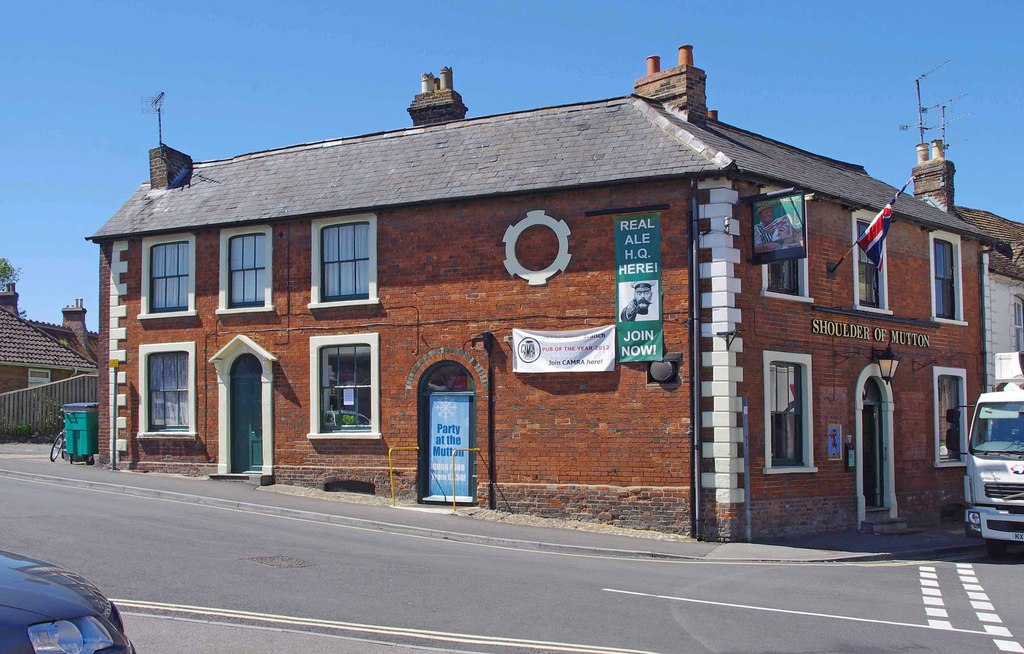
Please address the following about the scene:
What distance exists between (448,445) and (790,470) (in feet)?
21.6

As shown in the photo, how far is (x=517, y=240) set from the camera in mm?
19578

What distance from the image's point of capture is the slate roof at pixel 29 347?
35.4 m

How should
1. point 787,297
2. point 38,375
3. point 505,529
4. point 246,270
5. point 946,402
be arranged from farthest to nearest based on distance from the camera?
point 38,375 → point 946,402 → point 246,270 → point 787,297 → point 505,529

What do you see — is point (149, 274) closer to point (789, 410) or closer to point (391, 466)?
point (391, 466)

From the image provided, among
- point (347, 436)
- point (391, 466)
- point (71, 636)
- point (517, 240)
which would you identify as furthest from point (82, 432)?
point (71, 636)

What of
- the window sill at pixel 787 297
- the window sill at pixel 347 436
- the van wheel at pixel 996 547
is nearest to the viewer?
the van wheel at pixel 996 547

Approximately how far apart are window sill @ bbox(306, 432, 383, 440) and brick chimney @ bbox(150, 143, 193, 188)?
26.0 ft

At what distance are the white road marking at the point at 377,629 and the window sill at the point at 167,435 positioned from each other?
42.2 feet

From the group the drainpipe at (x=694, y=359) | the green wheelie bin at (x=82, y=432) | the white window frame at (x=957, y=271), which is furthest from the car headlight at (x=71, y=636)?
the white window frame at (x=957, y=271)

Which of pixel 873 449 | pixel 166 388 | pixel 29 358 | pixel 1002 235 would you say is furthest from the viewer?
pixel 29 358

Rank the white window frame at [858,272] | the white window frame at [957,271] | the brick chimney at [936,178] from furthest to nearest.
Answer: the brick chimney at [936,178]
the white window frame at [957,271]
the white window frame at [858,272]

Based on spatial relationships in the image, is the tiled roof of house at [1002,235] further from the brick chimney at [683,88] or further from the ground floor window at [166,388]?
the ground floor window at [166,388]

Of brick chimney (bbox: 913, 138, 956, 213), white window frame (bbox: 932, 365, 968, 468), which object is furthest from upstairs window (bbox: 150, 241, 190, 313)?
brick chimney (bbox: 913, 138, 956, 213)

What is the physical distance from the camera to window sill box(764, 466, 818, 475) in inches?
725
